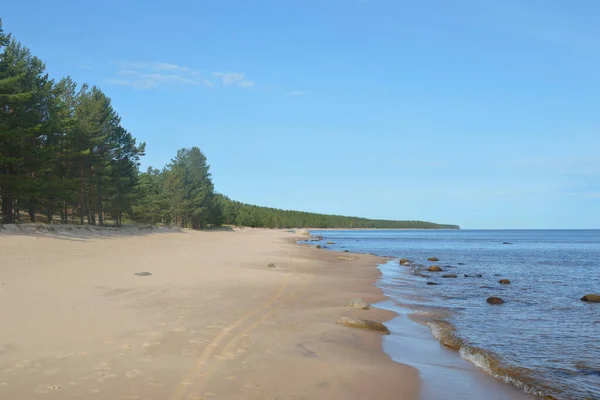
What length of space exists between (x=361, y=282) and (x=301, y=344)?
43.2 feet

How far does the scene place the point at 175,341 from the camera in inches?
319

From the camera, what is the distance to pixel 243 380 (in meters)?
6.40

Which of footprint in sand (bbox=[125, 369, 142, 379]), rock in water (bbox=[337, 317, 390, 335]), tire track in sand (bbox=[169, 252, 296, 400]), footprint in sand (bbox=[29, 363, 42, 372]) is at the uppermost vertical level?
footprint in sand (bbox=[29, 363, 42, 372])

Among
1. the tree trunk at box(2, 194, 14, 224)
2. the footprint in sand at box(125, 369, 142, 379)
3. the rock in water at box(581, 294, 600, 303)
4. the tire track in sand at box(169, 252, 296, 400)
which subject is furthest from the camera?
the tree trunk at box(2, 194, 14, 224)

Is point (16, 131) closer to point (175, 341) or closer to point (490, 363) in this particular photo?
point (175, 341)

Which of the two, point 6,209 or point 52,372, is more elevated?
point 6,209

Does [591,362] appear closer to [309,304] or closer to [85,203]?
[309,304]

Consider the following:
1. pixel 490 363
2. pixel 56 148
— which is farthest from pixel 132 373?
pixel 56 148

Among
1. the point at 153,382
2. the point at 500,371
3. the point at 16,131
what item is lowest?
the point at 500,371

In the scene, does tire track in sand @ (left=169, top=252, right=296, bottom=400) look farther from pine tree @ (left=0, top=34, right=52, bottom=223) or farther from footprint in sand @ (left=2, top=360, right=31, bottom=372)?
pine tree @ (left=0, top=34, right=52, bottom=223)

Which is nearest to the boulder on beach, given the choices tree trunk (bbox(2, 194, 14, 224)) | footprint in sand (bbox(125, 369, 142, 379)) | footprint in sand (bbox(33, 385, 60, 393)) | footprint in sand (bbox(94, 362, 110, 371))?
footprint in sand (bbox(125, 369, 142, 379))

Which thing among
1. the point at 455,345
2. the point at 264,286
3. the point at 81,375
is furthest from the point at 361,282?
the point at 81,375

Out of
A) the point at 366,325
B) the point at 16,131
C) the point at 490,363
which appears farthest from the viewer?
the point at 16,131

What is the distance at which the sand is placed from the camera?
5.99 meters
